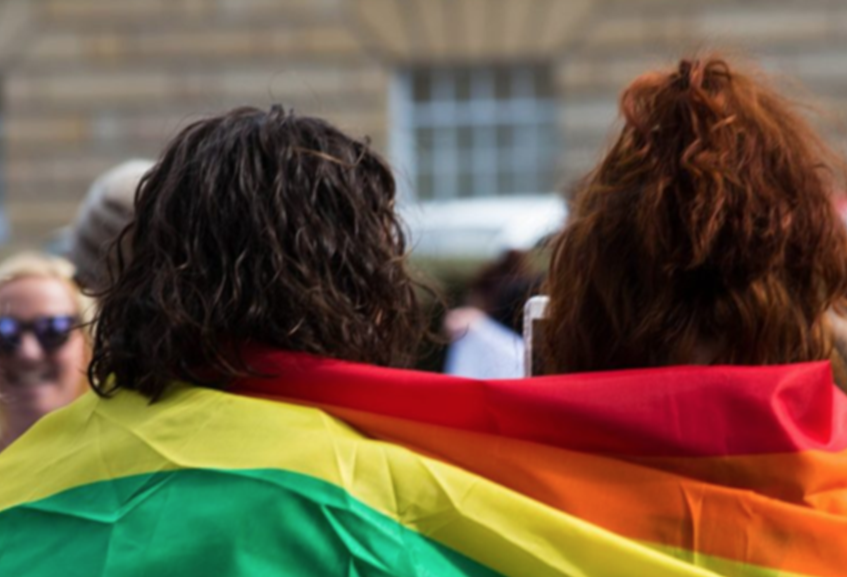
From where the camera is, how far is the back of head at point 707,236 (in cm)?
237

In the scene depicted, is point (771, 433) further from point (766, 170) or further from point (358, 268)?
point (358, 268)

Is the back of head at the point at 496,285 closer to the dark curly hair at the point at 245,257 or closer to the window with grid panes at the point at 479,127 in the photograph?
the dark curly hair at the point at 245,257

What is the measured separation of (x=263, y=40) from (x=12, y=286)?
14.2 meters

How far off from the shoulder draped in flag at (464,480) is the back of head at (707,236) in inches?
3.6

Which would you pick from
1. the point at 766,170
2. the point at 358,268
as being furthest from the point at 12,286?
the point at 766,170

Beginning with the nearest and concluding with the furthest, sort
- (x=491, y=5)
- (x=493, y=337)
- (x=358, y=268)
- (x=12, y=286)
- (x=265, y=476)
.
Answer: (x=265, y=476) < (x=358, y=268) < (x=12, y=286) < (x=493, y=337) < (x=491, y=5)

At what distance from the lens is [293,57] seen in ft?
57.4

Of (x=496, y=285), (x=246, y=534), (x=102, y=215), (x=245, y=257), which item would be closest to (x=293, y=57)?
(x=496, y=285)

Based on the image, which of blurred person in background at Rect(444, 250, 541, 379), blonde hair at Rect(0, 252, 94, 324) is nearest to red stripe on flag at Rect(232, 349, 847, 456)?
blonde hair at Rect(0, 252, 94, 324)

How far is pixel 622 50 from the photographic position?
1727cm

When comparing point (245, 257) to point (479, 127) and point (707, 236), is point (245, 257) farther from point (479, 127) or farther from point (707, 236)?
point (479, 127)

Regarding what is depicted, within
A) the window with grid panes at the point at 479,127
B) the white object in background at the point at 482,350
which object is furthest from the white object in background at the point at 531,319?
the window with grid panes at the point at 479,127

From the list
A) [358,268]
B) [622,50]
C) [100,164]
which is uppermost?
[358,268]

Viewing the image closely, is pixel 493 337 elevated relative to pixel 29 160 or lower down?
elevated
